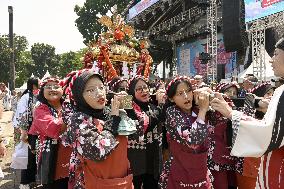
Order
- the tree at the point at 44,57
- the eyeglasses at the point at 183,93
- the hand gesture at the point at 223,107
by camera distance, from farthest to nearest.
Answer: the tree at the point at 44,57, the eyeglasses at the point at 183,93, the hand gesture at the point at 223,107

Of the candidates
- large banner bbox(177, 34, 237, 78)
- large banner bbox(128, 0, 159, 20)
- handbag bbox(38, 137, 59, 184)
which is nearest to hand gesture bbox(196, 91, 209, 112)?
handbag bbox(38, 137, 59, 184)

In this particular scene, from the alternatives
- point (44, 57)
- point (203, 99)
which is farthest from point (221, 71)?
point (44, 57)

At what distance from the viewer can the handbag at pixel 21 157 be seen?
625 cm

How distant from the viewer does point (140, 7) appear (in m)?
26.1

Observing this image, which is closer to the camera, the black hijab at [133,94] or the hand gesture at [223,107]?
the hand gesture at [223,107]

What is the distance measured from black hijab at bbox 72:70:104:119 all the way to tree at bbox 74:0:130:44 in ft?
107

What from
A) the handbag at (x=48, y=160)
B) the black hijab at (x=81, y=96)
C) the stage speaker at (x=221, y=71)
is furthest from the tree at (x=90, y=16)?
the black hijab at (x=81, y=96)

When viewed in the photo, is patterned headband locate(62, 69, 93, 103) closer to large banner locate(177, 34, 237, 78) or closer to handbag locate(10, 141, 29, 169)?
handbag locate(10, 141, 29, 169)

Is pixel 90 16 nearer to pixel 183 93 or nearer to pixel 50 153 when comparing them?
pixel 50 153

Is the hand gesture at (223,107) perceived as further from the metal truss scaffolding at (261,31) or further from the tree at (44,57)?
the tree at (44,57)

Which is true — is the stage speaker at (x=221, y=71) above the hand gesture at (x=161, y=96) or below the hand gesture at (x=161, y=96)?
above

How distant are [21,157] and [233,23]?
1145 cm

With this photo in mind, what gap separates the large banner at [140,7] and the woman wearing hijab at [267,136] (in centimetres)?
2195

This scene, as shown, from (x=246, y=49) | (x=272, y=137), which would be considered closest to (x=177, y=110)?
(x=272, y=137)
